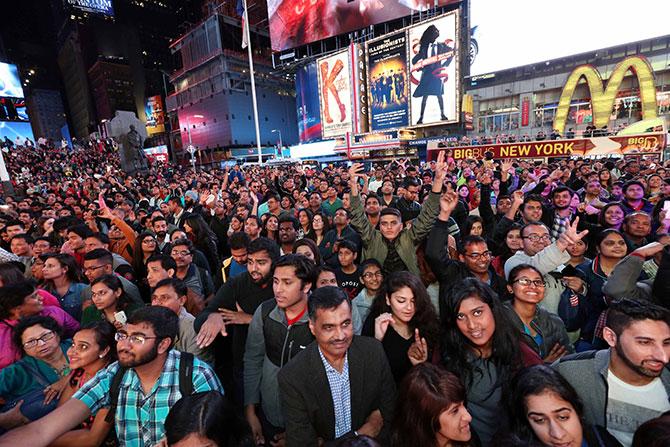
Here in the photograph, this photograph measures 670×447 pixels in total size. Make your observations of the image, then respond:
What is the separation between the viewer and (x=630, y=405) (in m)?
1.76

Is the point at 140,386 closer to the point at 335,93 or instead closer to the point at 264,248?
the point at 264,248

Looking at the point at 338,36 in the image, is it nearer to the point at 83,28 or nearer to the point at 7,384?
the point at 7,384

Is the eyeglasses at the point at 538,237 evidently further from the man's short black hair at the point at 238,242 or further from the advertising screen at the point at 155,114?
the advertising screen at the point at 155,114

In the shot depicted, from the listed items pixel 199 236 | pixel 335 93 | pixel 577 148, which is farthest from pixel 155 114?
pixel 577 148

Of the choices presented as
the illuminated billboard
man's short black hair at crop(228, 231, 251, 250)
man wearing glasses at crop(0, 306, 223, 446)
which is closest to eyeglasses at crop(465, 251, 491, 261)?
man wearing glasses at crop(0, 306, 223, 446)

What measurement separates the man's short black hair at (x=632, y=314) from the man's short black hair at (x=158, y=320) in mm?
2827

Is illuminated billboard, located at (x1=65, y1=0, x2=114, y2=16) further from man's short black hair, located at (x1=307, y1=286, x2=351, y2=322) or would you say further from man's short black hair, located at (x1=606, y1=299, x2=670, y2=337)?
man's short black hair, located at (x1=606, y1=299, x2=670, y2=337)

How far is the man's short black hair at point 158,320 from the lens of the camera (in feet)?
6.60

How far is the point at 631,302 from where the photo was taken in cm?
184

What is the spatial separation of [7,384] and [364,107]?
35.6 meters

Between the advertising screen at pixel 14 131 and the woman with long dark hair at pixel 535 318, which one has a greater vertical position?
the advertising screen at pixel 14 131

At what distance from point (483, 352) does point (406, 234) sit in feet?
6.13

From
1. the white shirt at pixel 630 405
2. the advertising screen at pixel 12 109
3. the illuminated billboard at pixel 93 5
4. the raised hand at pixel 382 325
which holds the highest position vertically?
the illuminated billboard at pixel 93 5

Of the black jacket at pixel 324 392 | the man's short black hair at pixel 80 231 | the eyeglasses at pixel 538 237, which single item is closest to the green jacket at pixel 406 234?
the eyeglasses at pixel 538 237
